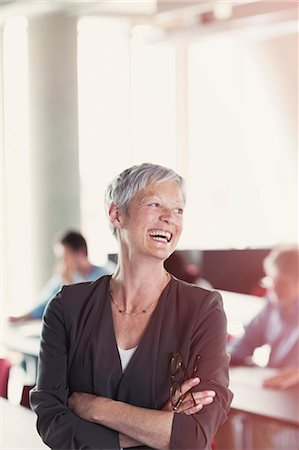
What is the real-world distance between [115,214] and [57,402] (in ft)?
1.26

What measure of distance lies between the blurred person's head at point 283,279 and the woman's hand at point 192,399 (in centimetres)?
242

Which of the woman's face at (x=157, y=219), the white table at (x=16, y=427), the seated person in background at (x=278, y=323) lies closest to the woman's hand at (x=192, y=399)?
the woman's face at (x=157, y=219)

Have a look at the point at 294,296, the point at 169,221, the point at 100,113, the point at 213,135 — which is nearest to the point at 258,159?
the point at 213,135

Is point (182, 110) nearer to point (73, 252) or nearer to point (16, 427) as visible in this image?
point (73, 252)

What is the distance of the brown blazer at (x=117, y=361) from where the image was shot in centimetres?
149

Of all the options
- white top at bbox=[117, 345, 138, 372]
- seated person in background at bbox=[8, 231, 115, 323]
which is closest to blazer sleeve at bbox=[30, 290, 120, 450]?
white top at bbox=[117, 345, 138, 372]

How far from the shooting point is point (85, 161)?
6203mm

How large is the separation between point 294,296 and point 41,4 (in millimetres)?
3123

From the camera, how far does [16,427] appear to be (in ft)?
6.65

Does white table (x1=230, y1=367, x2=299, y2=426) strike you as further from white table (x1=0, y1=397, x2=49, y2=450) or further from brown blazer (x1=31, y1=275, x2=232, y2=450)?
brown blazer (x1=31, y1=275, x2=232, y2=450)

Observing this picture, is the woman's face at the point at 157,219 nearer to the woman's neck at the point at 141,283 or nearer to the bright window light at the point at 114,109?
the woman's neck at the point at 141,283

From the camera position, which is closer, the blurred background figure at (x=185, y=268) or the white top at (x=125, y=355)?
the white top at (x=125, y=355)

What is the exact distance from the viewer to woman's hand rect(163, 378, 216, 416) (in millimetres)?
1464

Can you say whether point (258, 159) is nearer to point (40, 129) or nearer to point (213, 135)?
point (213, 135)
